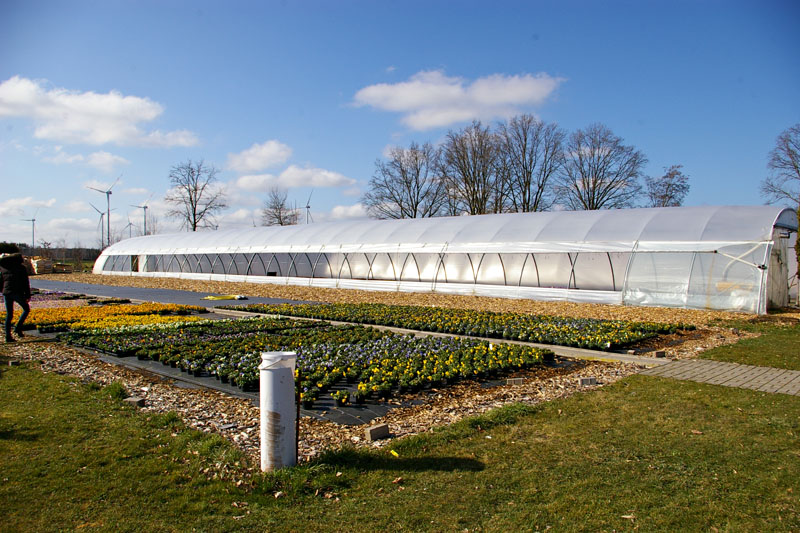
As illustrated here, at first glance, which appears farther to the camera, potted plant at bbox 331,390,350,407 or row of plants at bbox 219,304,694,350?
row of plants at bbox 219,304,694,350

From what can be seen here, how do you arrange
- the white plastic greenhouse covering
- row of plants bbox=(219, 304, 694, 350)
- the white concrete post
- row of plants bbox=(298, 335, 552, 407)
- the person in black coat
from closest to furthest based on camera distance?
the white concrete post → row of plants bbox=(298, 335, 552, 407) → row of plants bbox=(219, 304, 694, 350) → the person in black coat → the white plastic greenhouse covering

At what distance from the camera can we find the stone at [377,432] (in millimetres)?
5594

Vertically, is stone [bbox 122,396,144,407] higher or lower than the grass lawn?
higher

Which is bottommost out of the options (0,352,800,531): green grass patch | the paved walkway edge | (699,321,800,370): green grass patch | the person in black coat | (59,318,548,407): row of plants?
(0,352,800,531): green grass patch

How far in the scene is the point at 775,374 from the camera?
27.5 ft

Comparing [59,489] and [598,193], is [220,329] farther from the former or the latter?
[598,193]

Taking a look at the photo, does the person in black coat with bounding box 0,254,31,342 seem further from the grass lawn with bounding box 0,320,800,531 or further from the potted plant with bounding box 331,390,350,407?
the potted plant with bounding box 331,390,350,407

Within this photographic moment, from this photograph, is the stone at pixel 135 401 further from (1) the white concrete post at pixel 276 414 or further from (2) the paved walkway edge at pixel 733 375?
(2) the paved walkway edge at pixel 733 375

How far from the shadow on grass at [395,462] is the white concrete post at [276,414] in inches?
17.3

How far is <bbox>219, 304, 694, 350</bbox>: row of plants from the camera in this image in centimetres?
1127

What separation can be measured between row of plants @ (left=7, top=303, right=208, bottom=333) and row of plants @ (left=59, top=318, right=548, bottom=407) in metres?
1.57

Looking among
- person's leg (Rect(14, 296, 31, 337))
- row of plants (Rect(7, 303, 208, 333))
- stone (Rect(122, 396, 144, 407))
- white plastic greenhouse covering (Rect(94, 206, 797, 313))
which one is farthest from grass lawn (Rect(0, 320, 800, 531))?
white plastic greenhouse covering (Rect(94, 206, 797, 313))

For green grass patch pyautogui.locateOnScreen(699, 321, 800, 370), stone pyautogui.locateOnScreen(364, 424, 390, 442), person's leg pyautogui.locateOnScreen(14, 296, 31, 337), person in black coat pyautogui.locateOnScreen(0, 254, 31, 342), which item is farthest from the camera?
person's leg pyautogui.locateOnScreen(14, 296, 31, 337)

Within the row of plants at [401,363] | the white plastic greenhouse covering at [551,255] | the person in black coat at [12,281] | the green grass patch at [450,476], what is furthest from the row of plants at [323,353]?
the white plastic greenhouse covering at [551,255]
